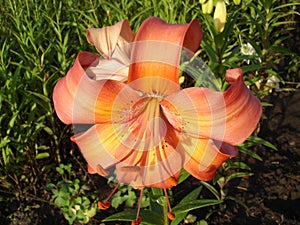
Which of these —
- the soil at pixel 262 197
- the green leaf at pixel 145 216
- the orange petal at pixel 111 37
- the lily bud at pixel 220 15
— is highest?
the orange petal at pixel 111 37

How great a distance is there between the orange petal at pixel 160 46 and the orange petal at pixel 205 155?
0.13m

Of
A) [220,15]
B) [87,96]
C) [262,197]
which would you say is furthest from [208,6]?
[262,197]

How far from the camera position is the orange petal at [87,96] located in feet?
2.38

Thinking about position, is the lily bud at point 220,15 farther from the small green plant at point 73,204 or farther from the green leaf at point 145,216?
the small green plant at point 73,204

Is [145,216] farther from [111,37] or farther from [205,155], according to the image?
[111,37]

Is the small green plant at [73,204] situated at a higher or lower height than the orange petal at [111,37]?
lower

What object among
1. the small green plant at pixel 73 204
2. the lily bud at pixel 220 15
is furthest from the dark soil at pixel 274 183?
the lily bud at pixel 220 15

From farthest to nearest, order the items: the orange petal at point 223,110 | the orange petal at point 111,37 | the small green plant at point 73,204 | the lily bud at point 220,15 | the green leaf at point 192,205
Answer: the small green plant at point 73,204, the lily bud at point 220,15, the green leaf at point 192,205, the orange petal at point 111,37, the orange petal at point 223,110

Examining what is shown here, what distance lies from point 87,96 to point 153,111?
0.15 m

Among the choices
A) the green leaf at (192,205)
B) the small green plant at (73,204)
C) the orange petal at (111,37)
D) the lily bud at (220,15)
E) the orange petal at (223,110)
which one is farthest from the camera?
the small green plant at (73,204)

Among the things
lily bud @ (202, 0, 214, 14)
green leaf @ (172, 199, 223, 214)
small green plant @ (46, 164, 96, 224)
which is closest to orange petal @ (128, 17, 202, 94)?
green leaf @ (172, 199, 223, 214)

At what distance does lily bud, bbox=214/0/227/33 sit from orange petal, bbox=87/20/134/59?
48 centimetres

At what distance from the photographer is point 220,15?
47.6 inches

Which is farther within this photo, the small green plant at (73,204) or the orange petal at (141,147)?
the small green plant at (73,204)
